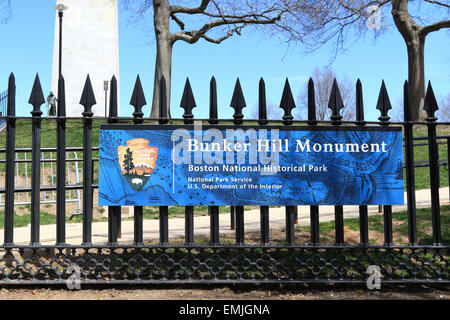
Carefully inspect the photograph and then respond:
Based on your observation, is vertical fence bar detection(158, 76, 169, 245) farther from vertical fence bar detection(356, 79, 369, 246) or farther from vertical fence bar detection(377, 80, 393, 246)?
vertical fence bar detection(377, 80, 393, 246)

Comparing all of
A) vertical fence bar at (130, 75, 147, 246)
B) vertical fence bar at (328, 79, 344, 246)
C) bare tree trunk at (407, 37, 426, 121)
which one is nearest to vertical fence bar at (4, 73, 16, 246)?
vertical fence bar at (130, 75, 147, 246)

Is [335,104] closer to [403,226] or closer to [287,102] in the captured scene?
[287,102]

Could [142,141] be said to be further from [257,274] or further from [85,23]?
[85,23]

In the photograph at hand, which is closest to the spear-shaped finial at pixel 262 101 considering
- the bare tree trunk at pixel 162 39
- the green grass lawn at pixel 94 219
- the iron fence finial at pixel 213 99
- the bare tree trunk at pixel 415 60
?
→ the iron fence finial at pixel 213 99

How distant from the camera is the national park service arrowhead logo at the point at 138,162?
441 cm

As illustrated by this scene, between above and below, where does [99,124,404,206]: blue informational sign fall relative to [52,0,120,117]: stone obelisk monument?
below

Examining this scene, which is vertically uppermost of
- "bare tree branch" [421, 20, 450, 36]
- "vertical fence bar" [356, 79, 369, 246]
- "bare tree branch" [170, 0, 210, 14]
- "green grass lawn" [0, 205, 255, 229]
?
"bare tree branch" [170, 0, 210, 14]

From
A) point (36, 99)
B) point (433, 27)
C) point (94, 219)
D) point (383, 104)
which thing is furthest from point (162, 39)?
point (383, 104)

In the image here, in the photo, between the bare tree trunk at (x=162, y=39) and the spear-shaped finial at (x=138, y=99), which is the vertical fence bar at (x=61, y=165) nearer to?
the spear-shaped finial at (x=138, y=99)

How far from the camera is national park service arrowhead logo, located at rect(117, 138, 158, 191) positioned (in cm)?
441

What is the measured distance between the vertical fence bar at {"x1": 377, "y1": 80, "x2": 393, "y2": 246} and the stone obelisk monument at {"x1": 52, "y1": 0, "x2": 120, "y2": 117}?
22794mm

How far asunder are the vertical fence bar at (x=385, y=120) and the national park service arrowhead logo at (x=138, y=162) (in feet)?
8.37

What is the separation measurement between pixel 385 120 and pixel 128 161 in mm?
2910

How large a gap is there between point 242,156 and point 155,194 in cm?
103
